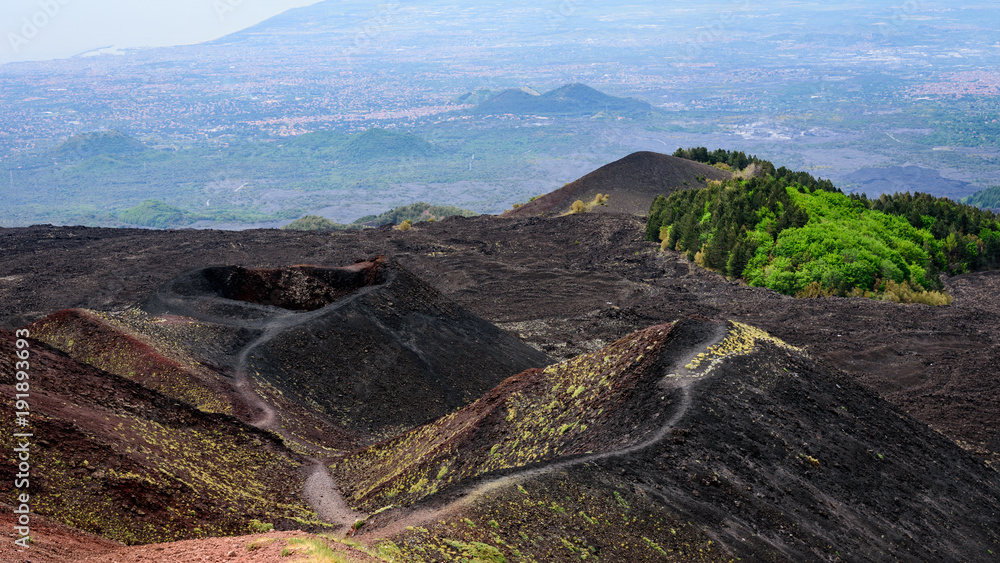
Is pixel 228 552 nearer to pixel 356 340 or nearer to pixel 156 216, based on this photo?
pixel 356 340

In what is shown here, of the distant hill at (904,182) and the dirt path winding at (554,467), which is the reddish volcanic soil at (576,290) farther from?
the distant hill at (904,182)

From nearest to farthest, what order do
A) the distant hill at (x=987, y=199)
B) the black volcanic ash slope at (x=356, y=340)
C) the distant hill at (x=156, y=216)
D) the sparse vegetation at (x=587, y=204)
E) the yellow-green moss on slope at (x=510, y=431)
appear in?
the yellow-green moss on slope at (x=510, y=431) < the black volcanic ash slope at (x=356, y=340) < the sparse vegetation at (x=587, y=204) < the distant hill at (x=987, y=199) < the distant hill at (x=156, y=216)

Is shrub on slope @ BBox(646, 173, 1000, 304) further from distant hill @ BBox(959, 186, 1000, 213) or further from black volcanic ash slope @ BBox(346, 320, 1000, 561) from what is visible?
distant hill @ BBox(959, 186, 1000, 213)

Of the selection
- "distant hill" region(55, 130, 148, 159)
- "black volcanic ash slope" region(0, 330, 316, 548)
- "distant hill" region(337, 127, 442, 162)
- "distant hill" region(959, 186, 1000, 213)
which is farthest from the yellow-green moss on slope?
"distant hill" region(55, 130, 148, 159)

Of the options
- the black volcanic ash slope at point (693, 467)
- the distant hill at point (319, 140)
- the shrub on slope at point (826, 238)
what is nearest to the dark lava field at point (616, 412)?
the black volcanic ash slope at point (693, 467)

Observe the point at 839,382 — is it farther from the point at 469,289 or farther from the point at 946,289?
the point at 946,289

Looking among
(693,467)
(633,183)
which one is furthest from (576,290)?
(633,183)
